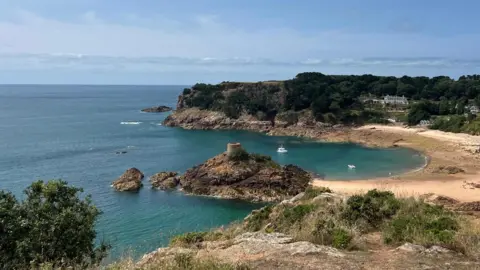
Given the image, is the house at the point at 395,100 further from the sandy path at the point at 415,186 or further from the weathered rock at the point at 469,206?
the weathered rock at the point at 469,206

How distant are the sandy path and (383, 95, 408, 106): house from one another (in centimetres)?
5261

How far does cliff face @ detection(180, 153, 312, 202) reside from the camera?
38969 millimetres

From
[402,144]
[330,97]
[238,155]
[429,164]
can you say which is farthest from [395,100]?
[238,155]

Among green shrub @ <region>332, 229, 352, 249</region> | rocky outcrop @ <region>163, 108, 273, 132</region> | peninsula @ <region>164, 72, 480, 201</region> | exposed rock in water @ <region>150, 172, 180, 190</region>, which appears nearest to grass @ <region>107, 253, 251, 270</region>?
green shrub @ <region>332, 229, 352, 249</region>

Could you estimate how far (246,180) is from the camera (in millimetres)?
40438

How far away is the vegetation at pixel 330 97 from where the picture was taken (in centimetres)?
8519

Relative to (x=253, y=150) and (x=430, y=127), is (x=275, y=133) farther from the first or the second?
(x=430, y=127)

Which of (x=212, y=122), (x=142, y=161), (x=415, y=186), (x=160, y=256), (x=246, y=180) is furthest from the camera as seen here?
(x=212, y=122)

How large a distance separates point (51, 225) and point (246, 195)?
29010 millimetres

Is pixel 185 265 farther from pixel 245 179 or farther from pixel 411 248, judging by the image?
pixel 245 179

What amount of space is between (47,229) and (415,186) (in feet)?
124

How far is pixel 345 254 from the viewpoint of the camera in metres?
9.20

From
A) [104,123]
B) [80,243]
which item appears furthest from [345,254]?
[104,123]

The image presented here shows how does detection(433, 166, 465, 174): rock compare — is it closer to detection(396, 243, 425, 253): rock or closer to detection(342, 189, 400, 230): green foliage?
detection(342, 189, 400, 230): green foliage
